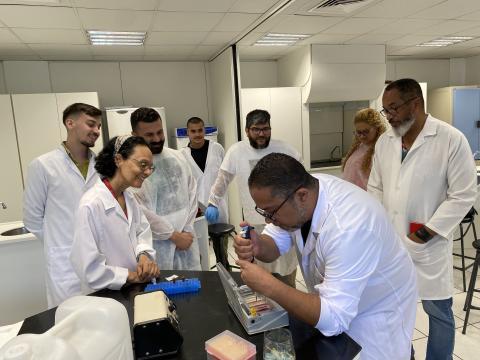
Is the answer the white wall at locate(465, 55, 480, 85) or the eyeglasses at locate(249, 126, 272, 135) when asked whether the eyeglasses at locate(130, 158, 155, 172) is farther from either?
the white wall at locate(465, 55, 480, 85)

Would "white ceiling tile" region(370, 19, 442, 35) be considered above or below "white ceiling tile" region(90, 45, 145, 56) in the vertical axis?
below

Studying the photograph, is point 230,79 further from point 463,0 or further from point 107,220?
point 107,220

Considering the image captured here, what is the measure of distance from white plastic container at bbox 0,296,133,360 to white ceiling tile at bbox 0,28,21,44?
10.1 ft

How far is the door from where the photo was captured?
503cm

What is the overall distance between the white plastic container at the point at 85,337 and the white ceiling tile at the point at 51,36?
9.73 feet

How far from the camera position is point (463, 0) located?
2.84 m

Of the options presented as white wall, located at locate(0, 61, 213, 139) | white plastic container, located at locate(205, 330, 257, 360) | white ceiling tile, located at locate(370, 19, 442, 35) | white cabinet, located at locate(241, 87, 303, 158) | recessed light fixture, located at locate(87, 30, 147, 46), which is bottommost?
white plastic container, located at locate(205, 330, 257, 360)

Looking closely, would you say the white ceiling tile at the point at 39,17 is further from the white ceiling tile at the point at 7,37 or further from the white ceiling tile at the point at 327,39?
the white ceiling tile at the point at 327,39

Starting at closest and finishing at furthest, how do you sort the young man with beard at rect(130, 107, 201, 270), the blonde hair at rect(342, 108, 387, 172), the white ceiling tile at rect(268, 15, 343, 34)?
the young man with beard at rect(130, 107, 201, 270) < the blonde hair at rect(342, 108, 387, 172) < the white ceiling tile at rect(268, 15, 343, 34)

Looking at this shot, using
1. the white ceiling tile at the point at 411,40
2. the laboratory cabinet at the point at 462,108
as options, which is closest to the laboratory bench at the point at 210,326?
the white ceiling tile at the point at 411,40

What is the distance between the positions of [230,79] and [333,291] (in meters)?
3.45

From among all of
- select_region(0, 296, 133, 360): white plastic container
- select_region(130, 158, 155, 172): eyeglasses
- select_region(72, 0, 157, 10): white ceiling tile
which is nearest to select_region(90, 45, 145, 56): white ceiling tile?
select_region(72, 0, 157, 10): white ceiling tile

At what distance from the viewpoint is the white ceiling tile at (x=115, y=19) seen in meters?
2.60

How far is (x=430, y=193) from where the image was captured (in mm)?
1676
